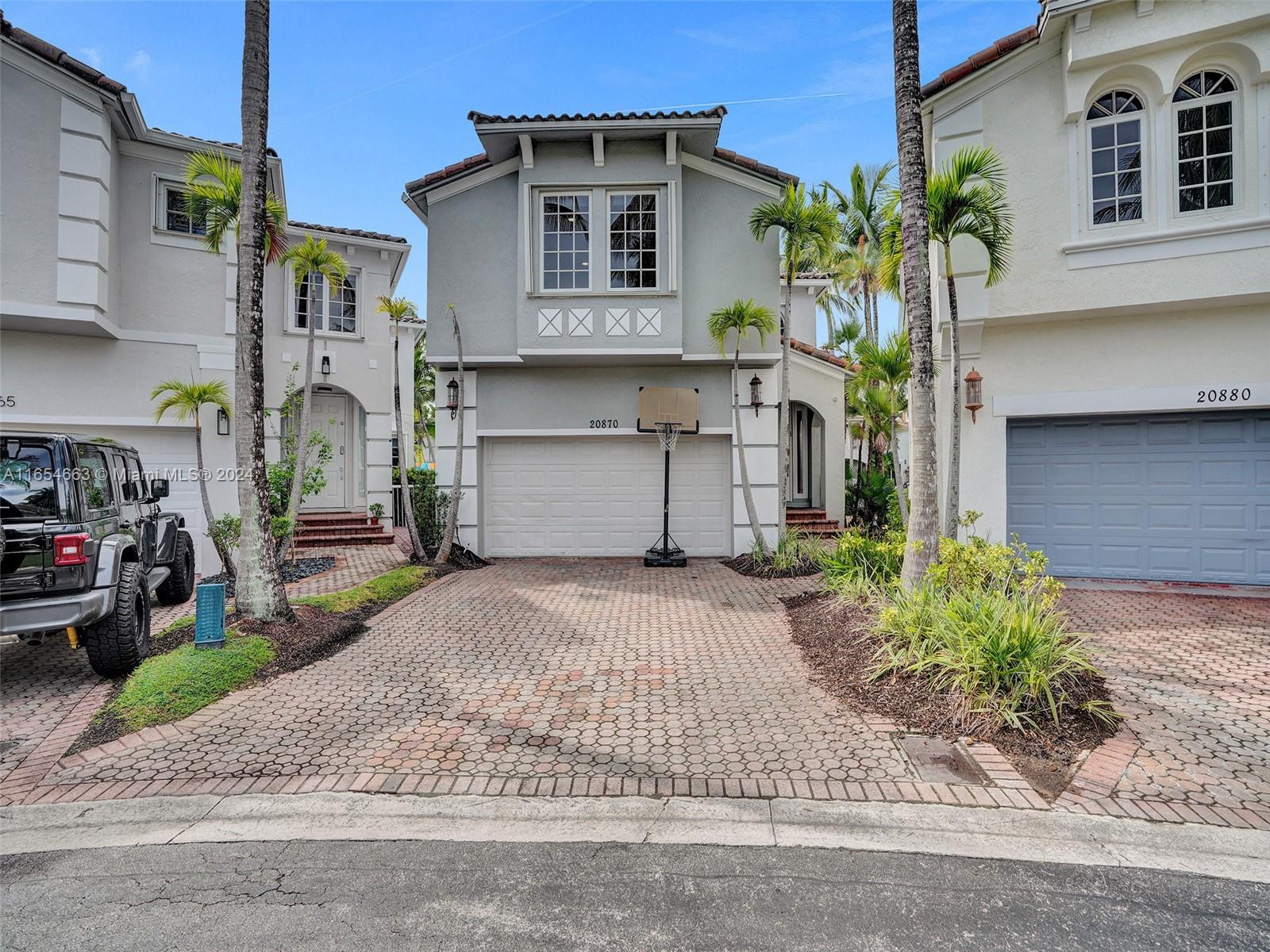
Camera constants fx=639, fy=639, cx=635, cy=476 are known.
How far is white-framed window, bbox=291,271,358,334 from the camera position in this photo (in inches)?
532

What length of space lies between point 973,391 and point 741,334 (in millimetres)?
3613

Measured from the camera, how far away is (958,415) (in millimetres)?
8328

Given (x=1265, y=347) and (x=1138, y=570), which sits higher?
(x=1265, y=347)

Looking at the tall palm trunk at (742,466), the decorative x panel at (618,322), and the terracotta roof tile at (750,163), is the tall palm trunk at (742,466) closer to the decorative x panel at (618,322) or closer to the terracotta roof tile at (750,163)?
the decorative x panel at (618,322)

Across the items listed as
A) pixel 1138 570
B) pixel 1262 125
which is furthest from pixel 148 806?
pixel 1262 125

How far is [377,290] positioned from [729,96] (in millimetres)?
8423

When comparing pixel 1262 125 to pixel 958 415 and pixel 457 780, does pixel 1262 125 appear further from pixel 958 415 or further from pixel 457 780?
pixel 457 780

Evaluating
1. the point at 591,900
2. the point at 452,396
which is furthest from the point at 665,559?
the point at 591,900

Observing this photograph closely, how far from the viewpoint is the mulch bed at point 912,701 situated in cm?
398

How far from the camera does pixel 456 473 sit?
1126 cm

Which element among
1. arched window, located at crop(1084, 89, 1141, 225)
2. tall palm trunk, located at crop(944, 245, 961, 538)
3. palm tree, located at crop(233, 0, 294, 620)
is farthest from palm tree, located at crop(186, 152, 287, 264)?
arched window, located at crop(1084, 89, 1141, 225)

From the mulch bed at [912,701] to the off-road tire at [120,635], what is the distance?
19.3ft

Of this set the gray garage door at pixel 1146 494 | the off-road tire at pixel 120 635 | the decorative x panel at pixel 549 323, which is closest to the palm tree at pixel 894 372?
the gray garage door at pixel 1146 494

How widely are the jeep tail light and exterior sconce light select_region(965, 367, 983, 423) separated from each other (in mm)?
10146
